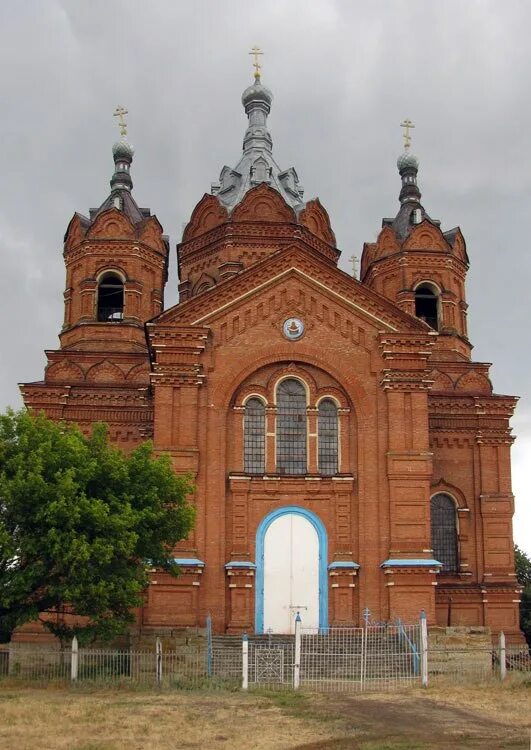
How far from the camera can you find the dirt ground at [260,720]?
1476 cm

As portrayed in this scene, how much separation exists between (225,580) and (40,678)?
5.92m

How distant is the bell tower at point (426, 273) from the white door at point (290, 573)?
→ 10173 millimetres

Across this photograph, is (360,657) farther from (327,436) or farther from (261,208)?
(261,208)

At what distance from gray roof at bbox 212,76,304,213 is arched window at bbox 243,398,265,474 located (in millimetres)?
10884

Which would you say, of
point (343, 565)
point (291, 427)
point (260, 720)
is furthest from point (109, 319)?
point (260, 720)

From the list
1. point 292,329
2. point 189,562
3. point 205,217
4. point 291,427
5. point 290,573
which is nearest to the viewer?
point 189,562

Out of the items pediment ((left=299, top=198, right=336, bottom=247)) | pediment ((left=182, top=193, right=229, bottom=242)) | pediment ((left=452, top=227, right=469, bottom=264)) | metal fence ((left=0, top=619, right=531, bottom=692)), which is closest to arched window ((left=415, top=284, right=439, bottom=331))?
pediment ((left=452, top=227, right=469, bottom=264))

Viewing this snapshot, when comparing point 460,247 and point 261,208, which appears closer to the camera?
point 261,208

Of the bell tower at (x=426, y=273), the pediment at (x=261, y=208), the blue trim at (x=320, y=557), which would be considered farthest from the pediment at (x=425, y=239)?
the blue trim at (x=320, y=557)

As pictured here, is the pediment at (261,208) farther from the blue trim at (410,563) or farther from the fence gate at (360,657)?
the fence gate at (360,657)

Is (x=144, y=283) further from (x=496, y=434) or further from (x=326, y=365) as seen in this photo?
(x=496, y=434)

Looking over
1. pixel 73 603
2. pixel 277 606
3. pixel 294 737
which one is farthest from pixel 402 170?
pixel 294 737

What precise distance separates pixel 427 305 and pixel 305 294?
838 centimetres

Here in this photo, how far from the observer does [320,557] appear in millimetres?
27625
